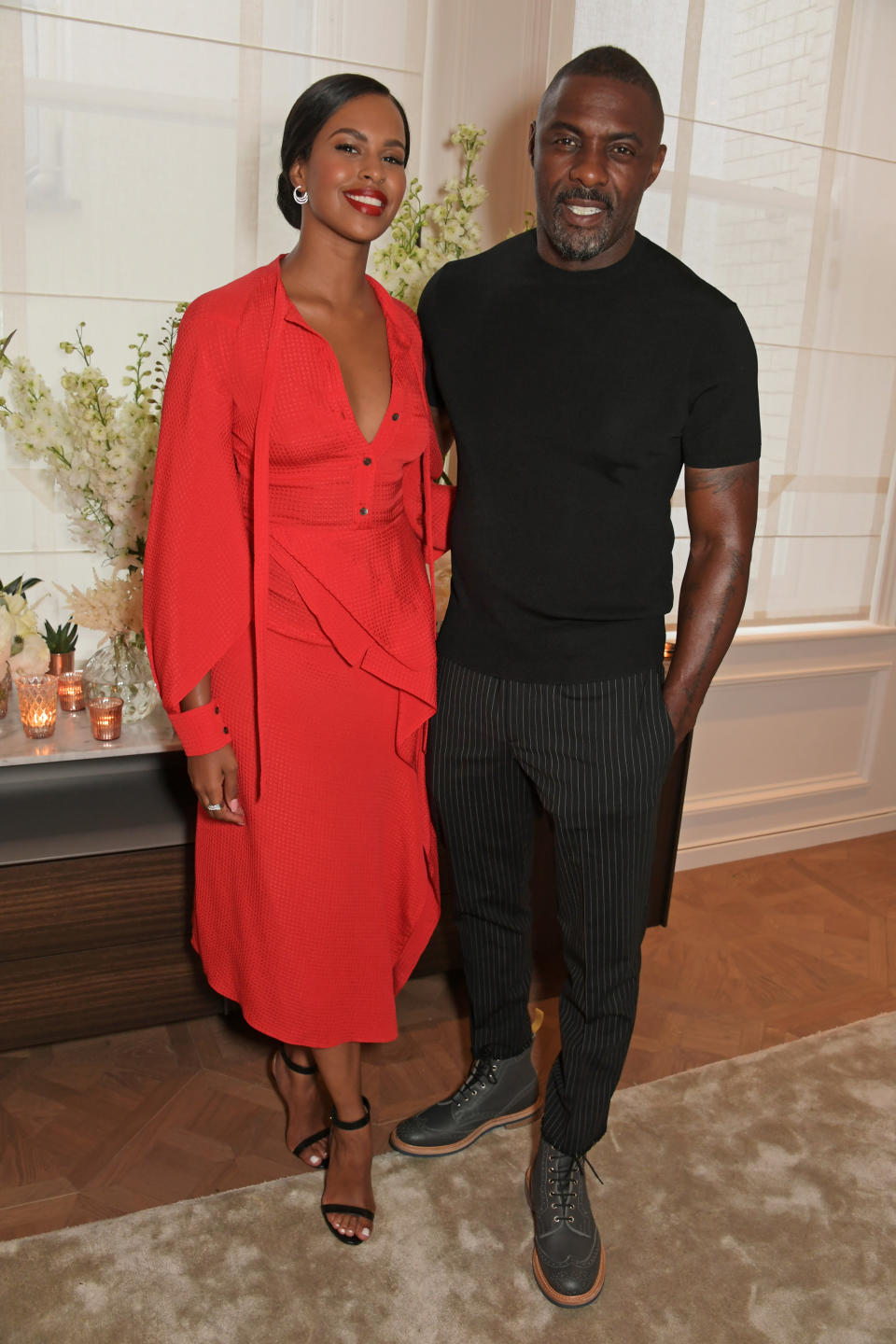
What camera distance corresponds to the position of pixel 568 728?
171 cm

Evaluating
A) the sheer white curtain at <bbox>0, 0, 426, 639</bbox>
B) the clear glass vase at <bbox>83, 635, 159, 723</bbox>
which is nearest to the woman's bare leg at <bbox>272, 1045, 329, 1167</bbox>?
the clear glass vase at <bbox>83, 635, 159, 723</bbox>

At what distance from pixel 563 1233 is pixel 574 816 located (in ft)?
2.35

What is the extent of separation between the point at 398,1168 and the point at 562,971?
0.77 metres

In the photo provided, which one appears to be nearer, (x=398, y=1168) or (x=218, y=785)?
(x=218, y=785)

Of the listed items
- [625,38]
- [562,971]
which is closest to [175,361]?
[562,971]

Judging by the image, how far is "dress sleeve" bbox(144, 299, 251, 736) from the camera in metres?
1.55

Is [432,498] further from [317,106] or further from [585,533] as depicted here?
[317,106]

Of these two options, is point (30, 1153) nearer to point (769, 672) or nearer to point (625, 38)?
point (769, 672)

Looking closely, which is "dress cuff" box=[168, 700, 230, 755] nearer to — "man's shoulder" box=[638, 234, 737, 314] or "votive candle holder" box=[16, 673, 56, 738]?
"votive candle holder" box=[16, 673, 56, 738]

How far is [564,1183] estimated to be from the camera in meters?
1.86

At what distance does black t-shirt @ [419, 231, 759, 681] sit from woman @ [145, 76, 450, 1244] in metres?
0.13

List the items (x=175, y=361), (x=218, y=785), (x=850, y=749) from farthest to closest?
(x=850, y=749) < (x=218, y=785) < (x=175, y=361)

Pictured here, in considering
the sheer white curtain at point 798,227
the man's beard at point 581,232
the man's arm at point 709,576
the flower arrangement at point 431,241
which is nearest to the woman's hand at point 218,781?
the man's arm at point 709,576

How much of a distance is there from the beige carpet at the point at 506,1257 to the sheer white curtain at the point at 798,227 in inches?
69.7
